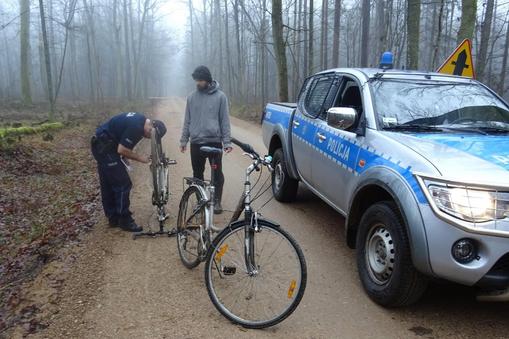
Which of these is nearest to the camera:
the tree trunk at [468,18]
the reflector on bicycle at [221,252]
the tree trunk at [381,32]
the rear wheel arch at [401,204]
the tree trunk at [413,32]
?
the rear wheel arch at [401,204]

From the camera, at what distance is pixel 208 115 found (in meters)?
5.77

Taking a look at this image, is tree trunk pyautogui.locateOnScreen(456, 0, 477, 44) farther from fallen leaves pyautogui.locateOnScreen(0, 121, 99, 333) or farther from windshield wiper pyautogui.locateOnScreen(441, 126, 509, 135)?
fallen leaves pyautogui.locateOnScreen(0, 121, 99, 333)

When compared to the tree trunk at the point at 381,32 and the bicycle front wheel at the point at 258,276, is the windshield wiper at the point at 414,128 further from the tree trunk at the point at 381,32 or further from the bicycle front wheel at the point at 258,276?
the tree trunk at the point at 381,32

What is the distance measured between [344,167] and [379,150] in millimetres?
Answer: 635

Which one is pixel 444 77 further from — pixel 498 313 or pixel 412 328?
pixel 412 328

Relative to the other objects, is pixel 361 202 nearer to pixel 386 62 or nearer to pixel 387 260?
pixel 387 260

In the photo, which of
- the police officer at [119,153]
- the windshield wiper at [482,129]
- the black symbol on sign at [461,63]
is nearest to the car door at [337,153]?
the windshield wiper at [482,129]

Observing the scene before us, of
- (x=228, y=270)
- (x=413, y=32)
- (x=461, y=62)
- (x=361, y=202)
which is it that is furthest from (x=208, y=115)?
(x=413, y=32)

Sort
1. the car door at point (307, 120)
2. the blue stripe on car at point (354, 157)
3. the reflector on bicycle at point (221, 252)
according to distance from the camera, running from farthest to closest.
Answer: the car door at point (307, 120)
the reflector on bicycle at point (221, 252)
the blue stripe on car at point (354, 157)

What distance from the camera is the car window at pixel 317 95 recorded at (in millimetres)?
5457

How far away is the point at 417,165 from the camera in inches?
126

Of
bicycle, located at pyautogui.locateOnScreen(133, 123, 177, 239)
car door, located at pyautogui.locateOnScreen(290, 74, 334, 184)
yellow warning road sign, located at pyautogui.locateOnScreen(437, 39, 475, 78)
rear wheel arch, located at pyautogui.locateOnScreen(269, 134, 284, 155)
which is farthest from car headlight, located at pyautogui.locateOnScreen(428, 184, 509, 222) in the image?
yellow warning road sign, located at pyautogui.locateOnScreen(437, 39, 475, 78)

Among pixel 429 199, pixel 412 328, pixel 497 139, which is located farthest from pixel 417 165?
pixel 412 328

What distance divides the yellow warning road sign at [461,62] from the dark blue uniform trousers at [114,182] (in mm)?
5249
